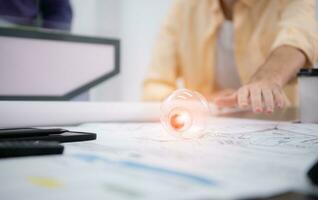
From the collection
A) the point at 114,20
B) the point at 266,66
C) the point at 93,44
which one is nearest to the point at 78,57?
the point at 93,44

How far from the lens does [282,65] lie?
845mm

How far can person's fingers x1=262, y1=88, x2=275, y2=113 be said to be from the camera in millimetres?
648

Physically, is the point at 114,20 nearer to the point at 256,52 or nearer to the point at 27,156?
Answer: the point at 256,52

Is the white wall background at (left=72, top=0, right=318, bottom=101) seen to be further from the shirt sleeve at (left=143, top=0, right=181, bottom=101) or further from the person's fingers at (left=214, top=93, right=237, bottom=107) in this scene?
the person's fingers at (left=214, top=93, right=237, bottom=107)

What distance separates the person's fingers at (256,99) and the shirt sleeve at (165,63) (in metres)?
0.55

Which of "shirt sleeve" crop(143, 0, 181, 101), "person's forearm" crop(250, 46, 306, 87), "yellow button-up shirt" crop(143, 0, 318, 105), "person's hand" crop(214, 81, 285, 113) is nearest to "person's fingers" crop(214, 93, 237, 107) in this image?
"person's hand" crop(214, 81, 285, 113)

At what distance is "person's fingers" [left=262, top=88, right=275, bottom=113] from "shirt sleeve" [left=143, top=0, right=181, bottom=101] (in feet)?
1.81

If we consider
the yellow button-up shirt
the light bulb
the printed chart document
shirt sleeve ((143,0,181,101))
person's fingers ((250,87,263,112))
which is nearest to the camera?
the printed chart document

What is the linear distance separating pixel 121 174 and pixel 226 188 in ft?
0.24

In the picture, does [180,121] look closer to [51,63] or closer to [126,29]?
[51,63]

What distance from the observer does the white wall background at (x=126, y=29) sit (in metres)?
0.89

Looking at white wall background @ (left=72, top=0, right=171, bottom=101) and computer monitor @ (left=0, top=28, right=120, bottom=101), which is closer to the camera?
computer monitor @ (left=0, top=28, right=120, bottom=101)

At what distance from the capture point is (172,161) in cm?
28

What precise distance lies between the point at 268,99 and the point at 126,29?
0.58 metres
